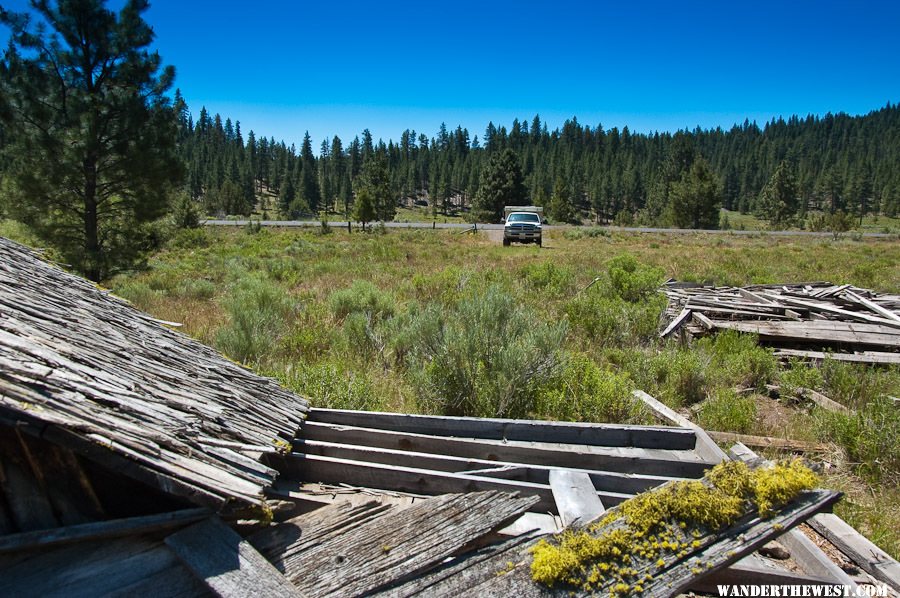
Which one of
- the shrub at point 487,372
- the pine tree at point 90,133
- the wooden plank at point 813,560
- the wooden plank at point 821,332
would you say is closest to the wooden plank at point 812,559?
the wooden plank at point 813,560

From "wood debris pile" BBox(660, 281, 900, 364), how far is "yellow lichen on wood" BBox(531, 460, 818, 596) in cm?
693

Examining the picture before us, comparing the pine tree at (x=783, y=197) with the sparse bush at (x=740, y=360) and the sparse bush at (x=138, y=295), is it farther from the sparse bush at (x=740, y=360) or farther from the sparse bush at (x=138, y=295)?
the sparse bush at (x=138, y=295)

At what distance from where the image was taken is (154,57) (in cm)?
1402

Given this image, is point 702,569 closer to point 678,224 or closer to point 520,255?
point 520,255

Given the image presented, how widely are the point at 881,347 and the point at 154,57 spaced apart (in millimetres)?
18936

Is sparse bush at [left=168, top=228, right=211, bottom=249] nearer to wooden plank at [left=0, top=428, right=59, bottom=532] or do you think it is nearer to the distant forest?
wooden plank at [left=0, top=428, right=59, bottom=532]

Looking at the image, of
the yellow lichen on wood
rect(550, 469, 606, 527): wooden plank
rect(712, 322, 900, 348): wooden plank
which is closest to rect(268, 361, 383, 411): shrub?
rect(550, 469, 606, 527): wooden plank

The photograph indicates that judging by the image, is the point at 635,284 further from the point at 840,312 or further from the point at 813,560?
the point at 813,560

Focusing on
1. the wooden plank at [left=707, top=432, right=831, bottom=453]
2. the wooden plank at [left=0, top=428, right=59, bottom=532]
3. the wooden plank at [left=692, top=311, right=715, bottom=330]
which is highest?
the wooden plank at [left=0, top=428, right=59, bottom=532]

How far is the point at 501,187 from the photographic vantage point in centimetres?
6281

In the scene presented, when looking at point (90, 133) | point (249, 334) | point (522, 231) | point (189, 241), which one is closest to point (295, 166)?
point (189, 241)

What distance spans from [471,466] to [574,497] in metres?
0.64

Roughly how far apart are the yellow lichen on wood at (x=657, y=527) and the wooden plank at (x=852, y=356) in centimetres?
659

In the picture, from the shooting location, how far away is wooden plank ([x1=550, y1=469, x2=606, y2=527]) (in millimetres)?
2318
